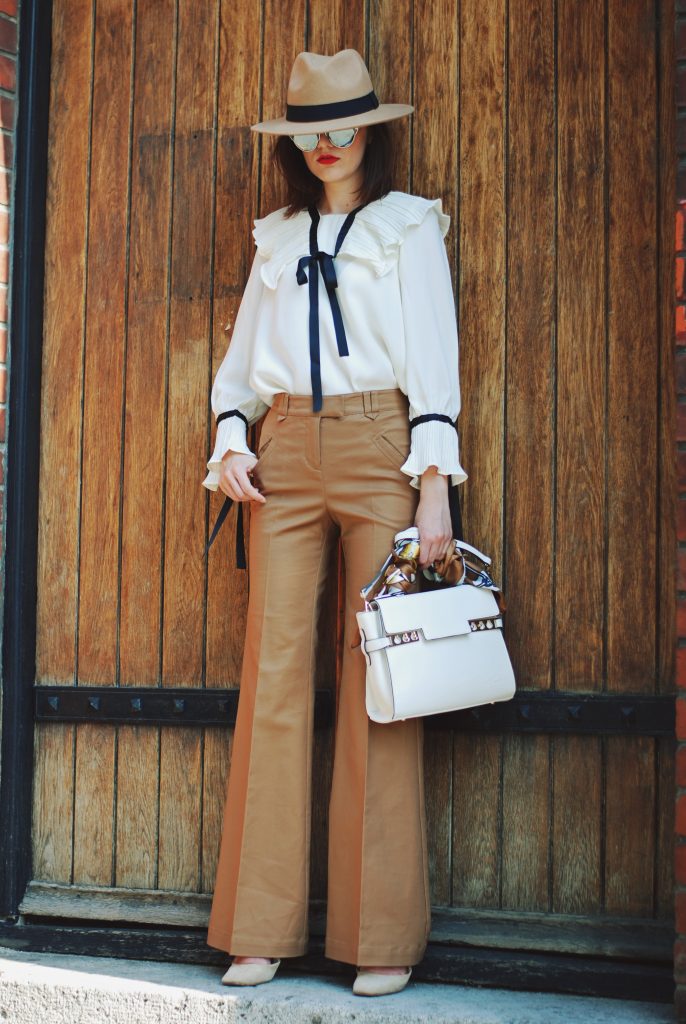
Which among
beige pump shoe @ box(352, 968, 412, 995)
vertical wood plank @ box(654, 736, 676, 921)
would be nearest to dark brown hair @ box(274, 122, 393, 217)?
vertical wood plank @ box(654, 736, 676, 921)

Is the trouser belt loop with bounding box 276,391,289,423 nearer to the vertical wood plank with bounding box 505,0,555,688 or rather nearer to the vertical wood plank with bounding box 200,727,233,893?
the vertical wood plank with bounding box 505,0,555,688

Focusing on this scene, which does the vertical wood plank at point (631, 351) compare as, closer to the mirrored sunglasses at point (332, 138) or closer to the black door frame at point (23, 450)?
the mirrored sunglasses at point (332, 138)

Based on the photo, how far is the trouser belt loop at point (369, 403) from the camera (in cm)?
229

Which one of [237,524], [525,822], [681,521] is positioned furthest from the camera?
[237,524]

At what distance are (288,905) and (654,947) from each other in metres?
0.72

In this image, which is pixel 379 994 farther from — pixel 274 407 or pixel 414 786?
pixel 274 407

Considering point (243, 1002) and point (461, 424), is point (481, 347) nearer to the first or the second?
point (461, 424)

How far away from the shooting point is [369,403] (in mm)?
2291

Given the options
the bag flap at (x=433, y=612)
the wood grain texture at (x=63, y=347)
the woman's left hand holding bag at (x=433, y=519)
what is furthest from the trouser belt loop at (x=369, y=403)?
the wood grain texture at (x=63, y=347)

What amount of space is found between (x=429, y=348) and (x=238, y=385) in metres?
0.44

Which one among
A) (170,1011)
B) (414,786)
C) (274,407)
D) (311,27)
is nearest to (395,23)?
(311,27)

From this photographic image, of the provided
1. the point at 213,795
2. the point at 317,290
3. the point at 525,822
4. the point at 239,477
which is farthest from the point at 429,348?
the point at 213,795

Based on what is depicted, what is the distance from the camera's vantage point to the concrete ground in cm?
211

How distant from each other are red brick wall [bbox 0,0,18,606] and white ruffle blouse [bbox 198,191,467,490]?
582mm
